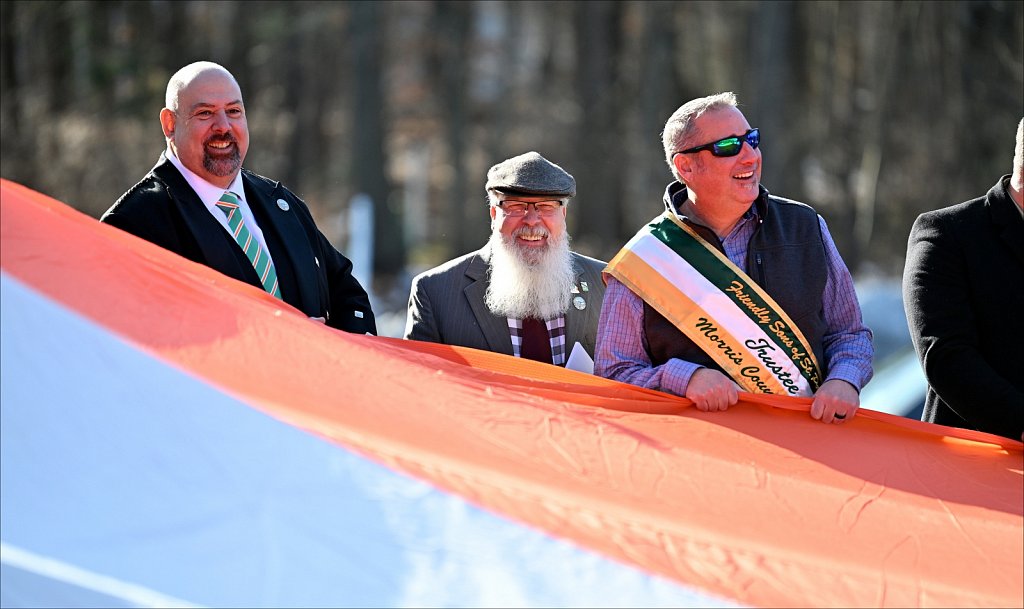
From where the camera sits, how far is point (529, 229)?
5.11m

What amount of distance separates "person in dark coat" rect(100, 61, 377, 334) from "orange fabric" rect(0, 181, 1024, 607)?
1.15 feet

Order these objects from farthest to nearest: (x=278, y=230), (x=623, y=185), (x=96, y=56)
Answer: (x=623, y=185) → (x=96, y=56) → (x=278, y=230)

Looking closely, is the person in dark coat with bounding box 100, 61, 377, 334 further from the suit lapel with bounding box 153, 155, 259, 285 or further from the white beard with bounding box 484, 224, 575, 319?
the white beard with bounding box 484, 224, 575, 319

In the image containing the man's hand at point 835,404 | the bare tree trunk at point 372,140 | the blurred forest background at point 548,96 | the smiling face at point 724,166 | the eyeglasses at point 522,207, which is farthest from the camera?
the bare tree trunk at point 372,140

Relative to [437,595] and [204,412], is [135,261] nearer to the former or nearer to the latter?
[204,412]

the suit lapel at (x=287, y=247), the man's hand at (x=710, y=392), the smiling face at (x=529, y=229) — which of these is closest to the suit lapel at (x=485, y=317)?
the smiling face at (x=529, y=229)

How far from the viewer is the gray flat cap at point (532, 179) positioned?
16.2 feet

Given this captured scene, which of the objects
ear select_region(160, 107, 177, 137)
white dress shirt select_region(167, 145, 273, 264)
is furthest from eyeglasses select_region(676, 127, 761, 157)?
ear select_region(160, 107, 177, 137)

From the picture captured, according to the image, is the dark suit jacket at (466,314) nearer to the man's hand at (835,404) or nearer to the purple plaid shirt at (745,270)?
the purple plaid shirt at (745,270)

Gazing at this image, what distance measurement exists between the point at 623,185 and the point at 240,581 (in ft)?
80.7

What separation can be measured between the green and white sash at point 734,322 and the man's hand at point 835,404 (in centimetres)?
15

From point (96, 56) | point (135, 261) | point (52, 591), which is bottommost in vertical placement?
point (52, 591)

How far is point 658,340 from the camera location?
4.25 metres

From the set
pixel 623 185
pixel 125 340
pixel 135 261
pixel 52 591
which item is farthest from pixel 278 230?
pixel 623 185
